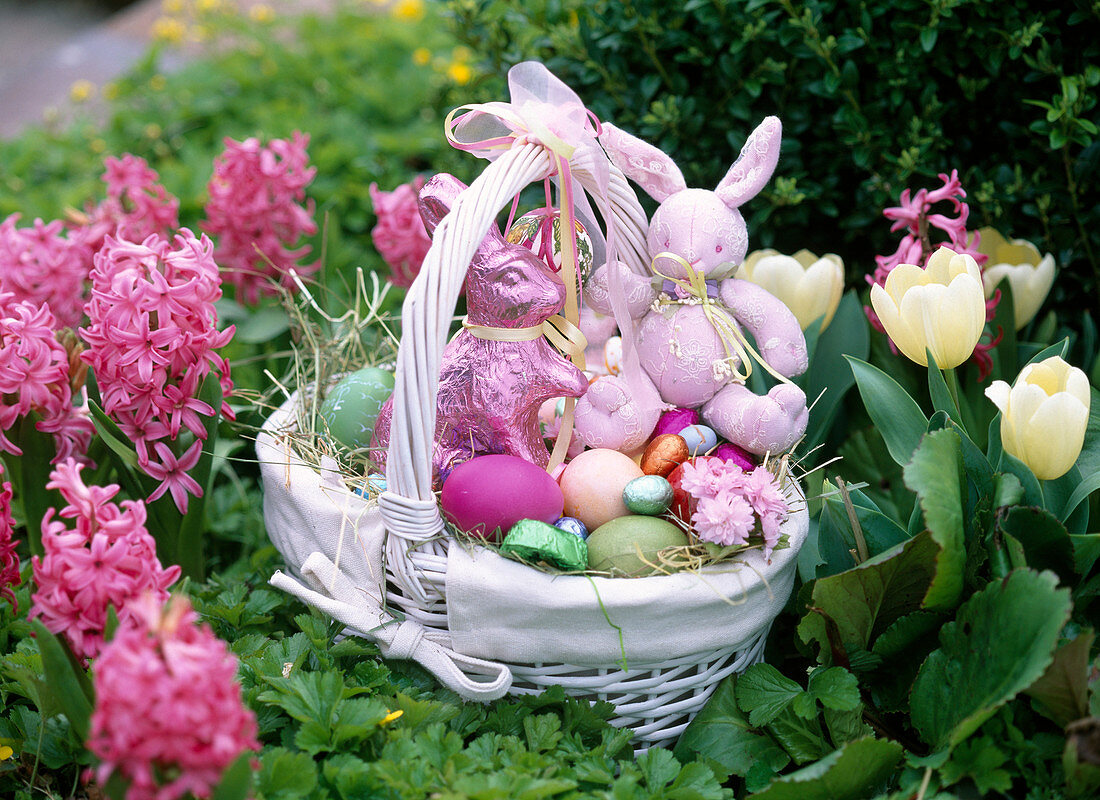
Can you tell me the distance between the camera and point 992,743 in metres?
1.14

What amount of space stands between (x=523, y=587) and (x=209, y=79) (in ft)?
11.9

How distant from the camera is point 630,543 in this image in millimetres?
1289

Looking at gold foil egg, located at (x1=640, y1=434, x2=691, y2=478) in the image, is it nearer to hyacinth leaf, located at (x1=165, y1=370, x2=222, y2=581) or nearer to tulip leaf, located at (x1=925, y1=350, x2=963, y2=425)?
tulip leaf, located at (x1=925, y1=350, x2=963, y2=425)

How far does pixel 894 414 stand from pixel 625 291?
48cm

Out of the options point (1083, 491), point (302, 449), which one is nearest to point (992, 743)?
point (1083, 491)

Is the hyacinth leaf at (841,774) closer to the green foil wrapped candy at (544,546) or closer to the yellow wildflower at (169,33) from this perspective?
the green foil wrapped candy at (544,546)

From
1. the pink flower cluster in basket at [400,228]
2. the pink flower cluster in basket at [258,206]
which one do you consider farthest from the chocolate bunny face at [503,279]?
the pink flower cluster in basket at [258,206]

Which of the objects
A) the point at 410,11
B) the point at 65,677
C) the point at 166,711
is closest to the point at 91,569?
the point at 65,677

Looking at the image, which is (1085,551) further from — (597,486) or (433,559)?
(433,559)

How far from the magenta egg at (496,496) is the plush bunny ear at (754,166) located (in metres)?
0.57

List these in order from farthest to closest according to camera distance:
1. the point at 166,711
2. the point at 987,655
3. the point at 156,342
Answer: the point at 156,342 → the point at 987,655 → the point at 166,711

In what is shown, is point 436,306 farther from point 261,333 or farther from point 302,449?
point 261,333

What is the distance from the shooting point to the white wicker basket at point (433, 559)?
1.17 metres

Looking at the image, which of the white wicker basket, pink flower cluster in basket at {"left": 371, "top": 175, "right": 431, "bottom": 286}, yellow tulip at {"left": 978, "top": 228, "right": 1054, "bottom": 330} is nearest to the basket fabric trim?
the white wicker basket
